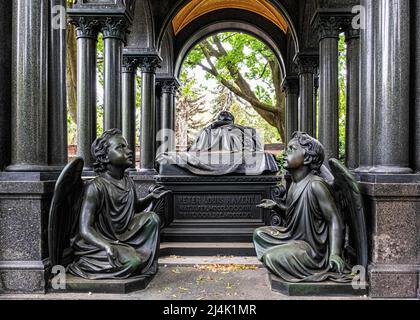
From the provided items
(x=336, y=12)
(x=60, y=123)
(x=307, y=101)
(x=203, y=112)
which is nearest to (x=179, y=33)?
(x=307, y=101)

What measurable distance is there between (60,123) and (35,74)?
669 mm

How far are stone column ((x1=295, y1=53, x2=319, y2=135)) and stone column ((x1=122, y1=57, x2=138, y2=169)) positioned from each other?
16.3 ft

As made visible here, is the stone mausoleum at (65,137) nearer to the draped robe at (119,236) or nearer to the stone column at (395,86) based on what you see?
the stone column at (395,86)

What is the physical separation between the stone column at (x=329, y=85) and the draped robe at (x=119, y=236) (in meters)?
5.01

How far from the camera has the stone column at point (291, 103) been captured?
47.2 ft

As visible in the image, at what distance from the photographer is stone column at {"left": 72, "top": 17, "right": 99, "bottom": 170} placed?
7754 mm

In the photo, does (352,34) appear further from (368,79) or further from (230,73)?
(230,73)

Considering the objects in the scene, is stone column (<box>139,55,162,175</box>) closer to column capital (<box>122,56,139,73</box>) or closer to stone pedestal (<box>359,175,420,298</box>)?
column capital (<box>122,56,139,73</box>)

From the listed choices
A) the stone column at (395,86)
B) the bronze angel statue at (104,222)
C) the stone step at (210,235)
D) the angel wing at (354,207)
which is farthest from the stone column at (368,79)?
the stone step at (210,235)

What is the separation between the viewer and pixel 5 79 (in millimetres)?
4520

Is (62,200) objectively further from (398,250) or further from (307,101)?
(307,101)

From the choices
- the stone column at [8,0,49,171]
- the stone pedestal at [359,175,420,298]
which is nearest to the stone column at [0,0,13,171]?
the stone column at [8,0,49,171]

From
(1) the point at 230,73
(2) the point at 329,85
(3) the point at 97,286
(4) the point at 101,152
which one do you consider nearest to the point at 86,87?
(4) the point at 101,152

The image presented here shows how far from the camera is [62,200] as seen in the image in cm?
425
